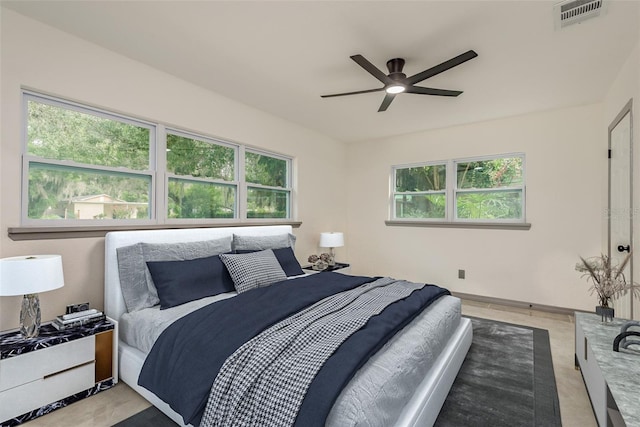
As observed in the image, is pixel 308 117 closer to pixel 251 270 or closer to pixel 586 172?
pixel 251 270

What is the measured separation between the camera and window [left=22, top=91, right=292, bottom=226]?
7.61 ft

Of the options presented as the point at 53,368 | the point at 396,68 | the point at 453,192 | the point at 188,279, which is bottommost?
the point at 53,368

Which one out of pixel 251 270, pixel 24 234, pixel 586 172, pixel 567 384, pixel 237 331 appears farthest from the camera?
pixel 586 172

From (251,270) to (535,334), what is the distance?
294 centimetres

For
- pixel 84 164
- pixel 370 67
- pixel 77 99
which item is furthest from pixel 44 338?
pixel 370 67

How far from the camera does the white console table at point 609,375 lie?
1334mm

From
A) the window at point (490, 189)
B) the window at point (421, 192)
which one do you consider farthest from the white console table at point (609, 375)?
the window at point (421, 192)

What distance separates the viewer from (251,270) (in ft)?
9.03

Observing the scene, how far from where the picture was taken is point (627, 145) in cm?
283

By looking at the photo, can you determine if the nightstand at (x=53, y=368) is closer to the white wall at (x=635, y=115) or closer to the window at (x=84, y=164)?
the window at (x=84, y=164)

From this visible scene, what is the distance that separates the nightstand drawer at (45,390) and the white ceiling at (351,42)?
240cm

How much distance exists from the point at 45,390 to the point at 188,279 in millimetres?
1022

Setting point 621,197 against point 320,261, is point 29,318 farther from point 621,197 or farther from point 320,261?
point 621,197

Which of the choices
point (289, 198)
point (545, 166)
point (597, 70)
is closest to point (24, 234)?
point (289, 198)
